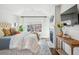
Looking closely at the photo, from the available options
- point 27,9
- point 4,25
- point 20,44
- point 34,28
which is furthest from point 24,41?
point 27,9

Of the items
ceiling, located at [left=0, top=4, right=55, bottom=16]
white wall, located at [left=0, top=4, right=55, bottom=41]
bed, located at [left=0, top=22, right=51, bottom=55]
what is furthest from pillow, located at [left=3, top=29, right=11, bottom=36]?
ceiling, located at [left=0, top=4, right=55, bottom=16]

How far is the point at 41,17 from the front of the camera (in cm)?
229

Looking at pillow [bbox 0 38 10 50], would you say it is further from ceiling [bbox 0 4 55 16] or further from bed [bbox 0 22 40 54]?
ceiling [bbox 0 4 55 16]

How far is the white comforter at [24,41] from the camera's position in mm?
2229

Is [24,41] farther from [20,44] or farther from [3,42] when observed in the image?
[3,42]

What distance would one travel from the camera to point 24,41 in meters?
2.25

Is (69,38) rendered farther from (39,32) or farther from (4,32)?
(4,32)

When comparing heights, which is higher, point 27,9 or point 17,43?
point 27,9

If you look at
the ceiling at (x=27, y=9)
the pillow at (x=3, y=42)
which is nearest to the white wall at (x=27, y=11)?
the ceiling at (x=27, y=9)

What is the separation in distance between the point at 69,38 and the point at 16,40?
3.37 feet

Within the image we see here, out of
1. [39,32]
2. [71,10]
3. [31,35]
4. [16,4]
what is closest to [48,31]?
[39,32]

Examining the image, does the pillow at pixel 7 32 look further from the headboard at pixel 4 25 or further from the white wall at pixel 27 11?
the white wall at pixel 27 11

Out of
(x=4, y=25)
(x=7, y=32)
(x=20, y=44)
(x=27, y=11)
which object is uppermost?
(x=27, y=11)

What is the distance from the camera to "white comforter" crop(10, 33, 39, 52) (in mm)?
2229
